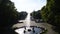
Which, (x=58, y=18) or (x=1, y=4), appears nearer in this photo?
(x=58, y=18)

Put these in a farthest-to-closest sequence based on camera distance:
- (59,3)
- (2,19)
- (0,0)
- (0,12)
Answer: (2,19) < (0,12) < (0,0) < (59,3)

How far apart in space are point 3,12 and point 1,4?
4.06 m

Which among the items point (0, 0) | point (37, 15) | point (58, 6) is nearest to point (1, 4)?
point (0, 0)

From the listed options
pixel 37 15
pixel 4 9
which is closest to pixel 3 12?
pixel 4 9

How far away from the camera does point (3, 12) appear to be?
51719 millimetres

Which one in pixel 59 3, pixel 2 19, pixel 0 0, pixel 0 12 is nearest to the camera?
pixel 59 3

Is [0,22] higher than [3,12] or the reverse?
the reverse

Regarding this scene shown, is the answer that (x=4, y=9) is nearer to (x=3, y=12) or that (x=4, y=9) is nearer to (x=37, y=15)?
(x=3, y=12)

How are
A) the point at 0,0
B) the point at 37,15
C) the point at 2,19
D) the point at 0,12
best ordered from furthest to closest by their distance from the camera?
the point at 37,15 → the point at 2,19 → the point at 0,12 → the point at 0,0

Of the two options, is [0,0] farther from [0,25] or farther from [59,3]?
[59,3]

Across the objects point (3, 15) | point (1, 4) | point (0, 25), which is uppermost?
point (1, 4)

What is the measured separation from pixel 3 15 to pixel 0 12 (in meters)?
2.54

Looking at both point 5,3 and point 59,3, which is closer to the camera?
point 59,3

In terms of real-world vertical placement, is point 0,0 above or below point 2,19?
above
